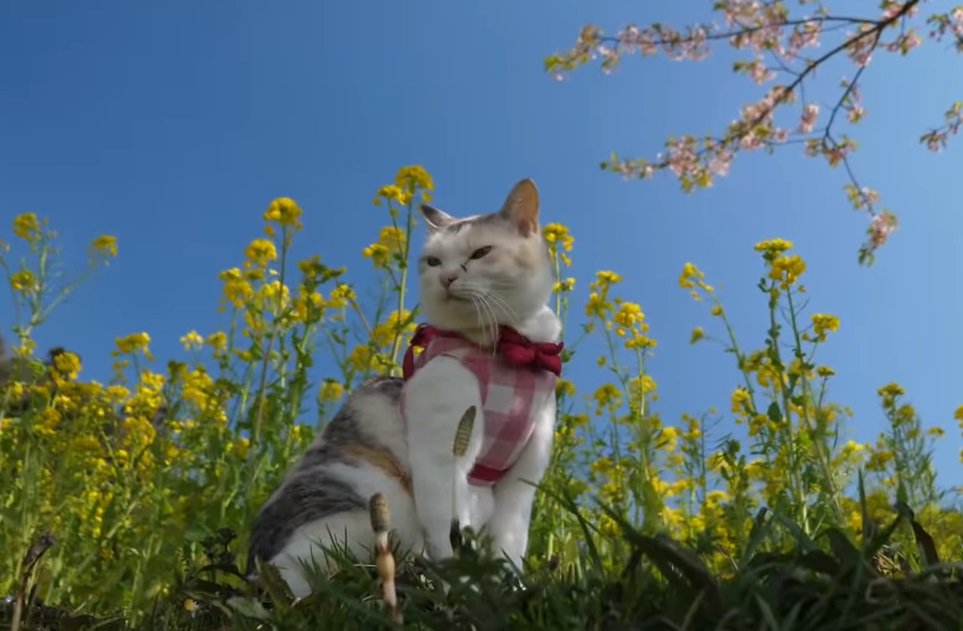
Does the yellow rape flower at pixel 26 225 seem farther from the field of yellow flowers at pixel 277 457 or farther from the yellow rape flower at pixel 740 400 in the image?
the yellow rape flower at pixel 740 400

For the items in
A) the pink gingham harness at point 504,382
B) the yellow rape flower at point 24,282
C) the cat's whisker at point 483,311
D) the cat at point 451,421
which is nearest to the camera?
the cat at point 451,421

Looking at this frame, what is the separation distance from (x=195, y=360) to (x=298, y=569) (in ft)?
11.3

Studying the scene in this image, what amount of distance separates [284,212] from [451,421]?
6.29ft

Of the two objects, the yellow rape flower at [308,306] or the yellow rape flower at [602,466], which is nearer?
the yellow rape flower at [308,306]

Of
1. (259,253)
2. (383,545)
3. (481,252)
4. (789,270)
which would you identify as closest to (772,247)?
(789,270)

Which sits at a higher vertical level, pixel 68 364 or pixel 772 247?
pixel 68 364

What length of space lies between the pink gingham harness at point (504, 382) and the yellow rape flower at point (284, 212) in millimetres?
1495

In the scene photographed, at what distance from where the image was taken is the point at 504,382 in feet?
8.83

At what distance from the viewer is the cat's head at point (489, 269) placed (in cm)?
281

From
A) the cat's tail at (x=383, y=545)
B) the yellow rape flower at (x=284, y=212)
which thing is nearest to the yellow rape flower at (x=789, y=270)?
the yellow rape flower at (x=284, y=212)

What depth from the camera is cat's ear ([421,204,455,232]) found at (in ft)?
10.3

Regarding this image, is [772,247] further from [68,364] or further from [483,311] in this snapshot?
[68,364]

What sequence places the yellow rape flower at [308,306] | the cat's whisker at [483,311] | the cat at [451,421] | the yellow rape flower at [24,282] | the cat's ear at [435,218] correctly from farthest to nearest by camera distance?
the yellow rape flower at [24,282] < the yellow rape flower at [308,306] < the cat's ear at [435,218] < the cat's whisker at [483,311] < the cat at [451,421]

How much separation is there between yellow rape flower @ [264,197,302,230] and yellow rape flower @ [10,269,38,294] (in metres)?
1.71
